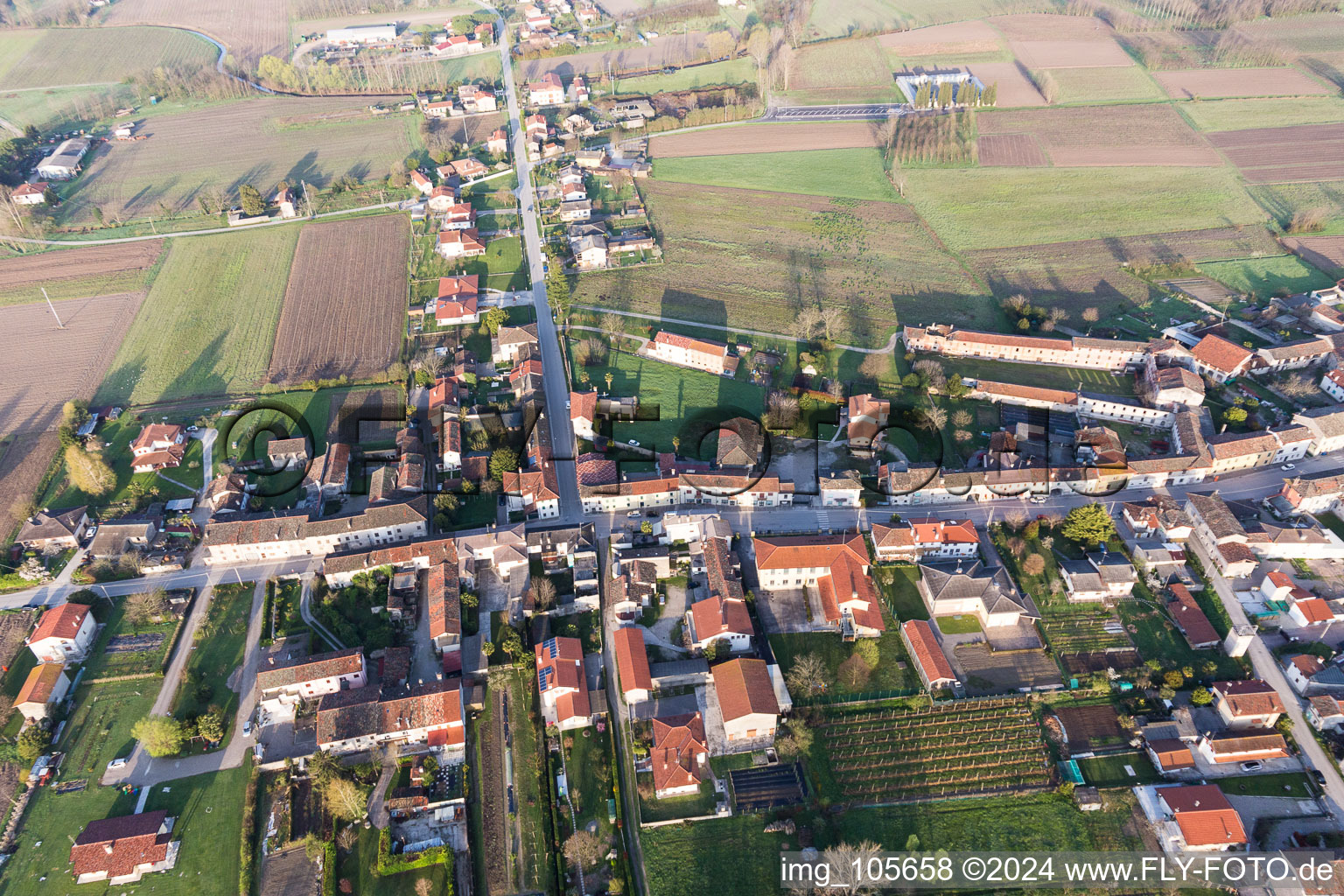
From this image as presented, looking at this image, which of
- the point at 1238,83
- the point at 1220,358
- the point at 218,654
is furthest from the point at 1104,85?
the point at 218,654

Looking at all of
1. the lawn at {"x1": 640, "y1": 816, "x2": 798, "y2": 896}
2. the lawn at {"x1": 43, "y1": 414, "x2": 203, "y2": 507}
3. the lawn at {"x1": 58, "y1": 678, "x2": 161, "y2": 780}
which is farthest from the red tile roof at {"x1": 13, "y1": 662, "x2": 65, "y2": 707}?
the lawn at {"x1": 640, "y1": 816, "x2": 798, "y2": 896}

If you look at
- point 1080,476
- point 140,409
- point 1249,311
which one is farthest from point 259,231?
point 1249,311

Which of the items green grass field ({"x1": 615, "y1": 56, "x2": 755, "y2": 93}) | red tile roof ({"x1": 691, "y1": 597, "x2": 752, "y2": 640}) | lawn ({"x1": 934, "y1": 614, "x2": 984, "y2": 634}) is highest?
green grass field ({"x1": 615, "y1": 56, "x2": 755, "y2": 93})

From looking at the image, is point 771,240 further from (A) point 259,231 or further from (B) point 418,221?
(A) point 259,231

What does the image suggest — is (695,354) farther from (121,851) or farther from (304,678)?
(121,851)

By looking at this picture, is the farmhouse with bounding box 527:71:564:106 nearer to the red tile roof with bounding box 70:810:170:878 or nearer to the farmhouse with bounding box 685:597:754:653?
the farmhouse with bounding box 685:597:754:653

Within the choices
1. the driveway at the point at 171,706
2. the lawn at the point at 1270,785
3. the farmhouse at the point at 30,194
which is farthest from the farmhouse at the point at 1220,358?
the farmhouse at the point at 30,194
